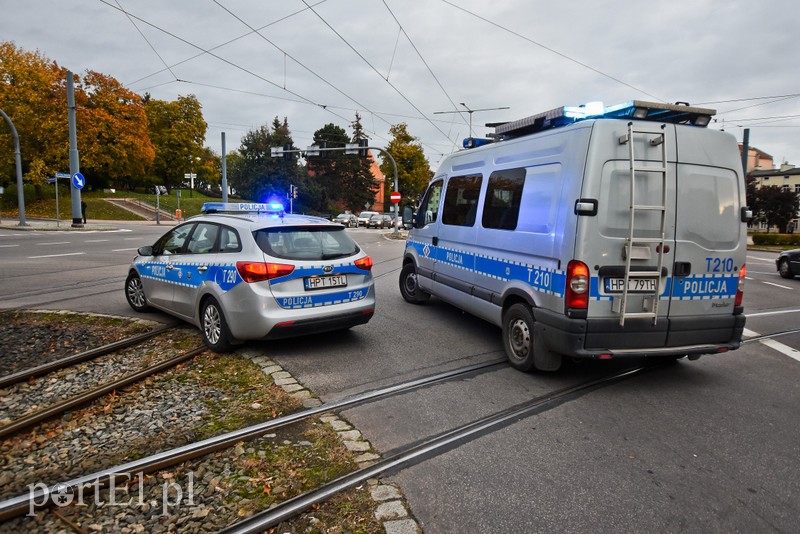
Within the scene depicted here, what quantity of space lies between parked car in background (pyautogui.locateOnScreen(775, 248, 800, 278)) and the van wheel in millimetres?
13910

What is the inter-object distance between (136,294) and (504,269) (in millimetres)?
5470

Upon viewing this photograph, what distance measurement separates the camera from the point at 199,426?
3674mm

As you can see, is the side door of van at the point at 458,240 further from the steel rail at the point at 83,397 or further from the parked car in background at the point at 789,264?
the parked car in background at the point at 789,264

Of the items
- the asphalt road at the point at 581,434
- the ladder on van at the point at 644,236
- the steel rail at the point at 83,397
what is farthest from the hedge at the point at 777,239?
the steel rail at the point at 83,397

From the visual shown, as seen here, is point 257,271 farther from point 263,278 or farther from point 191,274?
point 191,274

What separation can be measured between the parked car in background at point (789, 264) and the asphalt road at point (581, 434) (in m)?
9.74

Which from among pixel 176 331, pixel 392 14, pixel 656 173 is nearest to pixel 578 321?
pixel 656 173

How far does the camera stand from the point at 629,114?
4.50 meters

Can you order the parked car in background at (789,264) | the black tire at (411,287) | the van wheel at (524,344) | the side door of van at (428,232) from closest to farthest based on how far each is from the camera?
the van wheel at (524,344)
the side door of van at (428,232)
the black tire at (411,287)
the parked car in background at (789,264)

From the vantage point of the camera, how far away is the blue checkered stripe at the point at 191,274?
5188 millimetres

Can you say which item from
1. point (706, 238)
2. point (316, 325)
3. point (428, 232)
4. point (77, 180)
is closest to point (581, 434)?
point (706, 238)

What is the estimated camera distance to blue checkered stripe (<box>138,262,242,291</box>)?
519 cm


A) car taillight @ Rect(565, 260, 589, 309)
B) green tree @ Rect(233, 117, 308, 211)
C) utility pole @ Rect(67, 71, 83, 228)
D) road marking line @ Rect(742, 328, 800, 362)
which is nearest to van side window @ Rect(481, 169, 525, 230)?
car taillight @ Rect(565, 260, 589, 309)

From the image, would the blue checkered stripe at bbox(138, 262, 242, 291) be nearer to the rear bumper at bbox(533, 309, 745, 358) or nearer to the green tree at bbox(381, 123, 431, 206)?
the rear bumper at bbox(533, 309, 745, 358)
